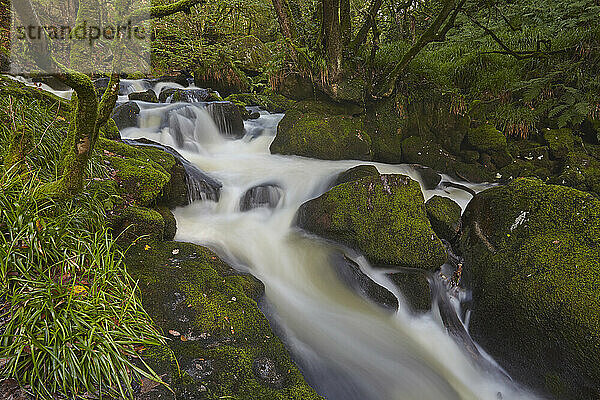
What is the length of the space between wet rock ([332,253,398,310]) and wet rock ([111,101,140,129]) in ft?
21.6

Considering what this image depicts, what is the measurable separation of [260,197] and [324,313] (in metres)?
2.56

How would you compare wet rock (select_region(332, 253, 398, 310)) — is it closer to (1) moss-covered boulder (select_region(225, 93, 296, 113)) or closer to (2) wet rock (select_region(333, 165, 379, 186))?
(2) wet rock (select_region(333, 165, 379, 186))

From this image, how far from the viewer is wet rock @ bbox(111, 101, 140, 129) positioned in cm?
832

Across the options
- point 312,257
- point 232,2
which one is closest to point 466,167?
point 312,257

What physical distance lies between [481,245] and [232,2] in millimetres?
9768

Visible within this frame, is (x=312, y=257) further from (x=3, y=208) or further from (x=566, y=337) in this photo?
(x=3, y=208)

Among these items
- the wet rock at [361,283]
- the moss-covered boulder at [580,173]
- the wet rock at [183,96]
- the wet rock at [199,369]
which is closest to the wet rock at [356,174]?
the wet rock at [361,283]

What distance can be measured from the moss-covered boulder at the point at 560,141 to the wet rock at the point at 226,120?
23.3ft

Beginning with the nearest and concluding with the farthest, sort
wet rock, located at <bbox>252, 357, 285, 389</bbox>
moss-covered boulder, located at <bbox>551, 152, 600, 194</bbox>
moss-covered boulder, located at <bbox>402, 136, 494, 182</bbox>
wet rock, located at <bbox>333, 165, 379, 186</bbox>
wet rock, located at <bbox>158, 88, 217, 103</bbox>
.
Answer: wet rock, located at <bbox>252, 357, 285, 389</bbox> → wet rock, located at <bbox>333, 165, 379, 186</bbox> → moss-covered boulder, located at <bbox>551, 152, 600, 194</bbox> → moss-covered boulder, located at <bbox>402, 136, 494, 182</bbox> → wet rock, located at <bbox>158, 88, 217, 103</bbox>

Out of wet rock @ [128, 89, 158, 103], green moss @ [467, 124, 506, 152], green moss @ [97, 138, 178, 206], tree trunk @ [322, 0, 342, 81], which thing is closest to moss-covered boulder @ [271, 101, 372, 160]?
tree trunk @ [322, 0, 342, 81]

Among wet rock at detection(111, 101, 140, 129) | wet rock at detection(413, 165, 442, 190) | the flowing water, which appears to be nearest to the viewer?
the flowing water

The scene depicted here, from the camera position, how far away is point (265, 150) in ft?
27.6

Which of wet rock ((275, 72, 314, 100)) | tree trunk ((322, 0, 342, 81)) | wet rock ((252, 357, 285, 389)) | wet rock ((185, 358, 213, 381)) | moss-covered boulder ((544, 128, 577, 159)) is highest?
tree trunk ((322, 0, 342, 81))

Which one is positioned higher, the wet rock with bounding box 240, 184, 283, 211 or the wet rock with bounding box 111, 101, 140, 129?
the wet rock with bounding box 111, 101, 140, 129
